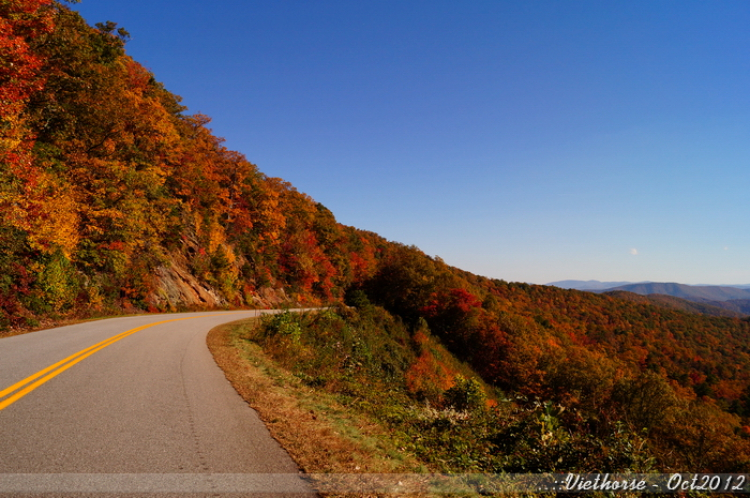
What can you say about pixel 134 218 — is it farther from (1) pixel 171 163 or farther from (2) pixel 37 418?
(2) pixel 37 418

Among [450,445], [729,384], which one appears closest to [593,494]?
[450,445]

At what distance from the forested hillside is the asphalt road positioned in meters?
5.14

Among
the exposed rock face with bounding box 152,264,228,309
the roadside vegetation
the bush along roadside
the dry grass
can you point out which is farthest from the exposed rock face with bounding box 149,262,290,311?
the dry grass

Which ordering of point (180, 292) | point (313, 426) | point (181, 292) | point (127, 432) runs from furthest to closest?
point (181, 292), point (180, 292), point (313, 426), point (127, 432)

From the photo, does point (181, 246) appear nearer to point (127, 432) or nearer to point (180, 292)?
point (180, 292)

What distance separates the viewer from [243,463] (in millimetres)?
3793

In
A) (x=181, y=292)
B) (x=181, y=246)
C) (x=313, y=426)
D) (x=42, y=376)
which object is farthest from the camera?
(x=181, y=246)

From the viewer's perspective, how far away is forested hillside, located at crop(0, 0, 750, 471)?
503 inches

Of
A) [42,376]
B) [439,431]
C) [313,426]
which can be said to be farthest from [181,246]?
[439,431]

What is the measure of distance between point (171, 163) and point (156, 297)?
12767 mm

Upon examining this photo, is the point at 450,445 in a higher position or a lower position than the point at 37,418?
lower

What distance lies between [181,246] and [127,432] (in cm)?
2791

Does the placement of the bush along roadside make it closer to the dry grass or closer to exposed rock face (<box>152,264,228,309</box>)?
the dry grass

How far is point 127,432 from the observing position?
430 cm
